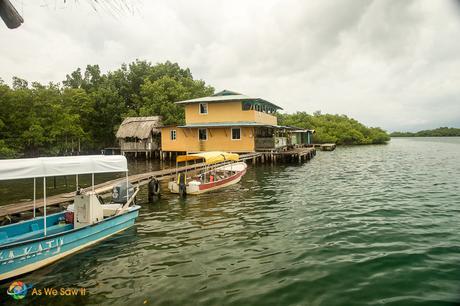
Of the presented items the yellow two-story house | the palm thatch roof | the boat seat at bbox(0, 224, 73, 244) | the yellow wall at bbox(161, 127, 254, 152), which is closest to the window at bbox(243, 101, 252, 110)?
the yellow two-story house

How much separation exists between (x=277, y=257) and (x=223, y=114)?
26958 mm

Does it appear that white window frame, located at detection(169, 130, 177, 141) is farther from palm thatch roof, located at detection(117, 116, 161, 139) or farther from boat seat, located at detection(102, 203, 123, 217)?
boat seat, located at detection(102, 203, 123, 217)

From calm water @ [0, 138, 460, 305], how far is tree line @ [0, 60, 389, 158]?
3093 centimetres

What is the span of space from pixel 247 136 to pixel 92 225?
2461 centimetres

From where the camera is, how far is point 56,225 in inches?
416

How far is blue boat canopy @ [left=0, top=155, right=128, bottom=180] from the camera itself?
806 cm

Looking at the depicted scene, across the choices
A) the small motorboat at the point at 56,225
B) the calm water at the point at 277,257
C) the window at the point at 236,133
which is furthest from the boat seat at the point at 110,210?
the window at the point at 236,133

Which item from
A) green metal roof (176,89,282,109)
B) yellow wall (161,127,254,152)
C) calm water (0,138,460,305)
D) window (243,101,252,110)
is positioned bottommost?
calm water (0,138,460,305)

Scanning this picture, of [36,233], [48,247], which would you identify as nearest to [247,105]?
[36,233]

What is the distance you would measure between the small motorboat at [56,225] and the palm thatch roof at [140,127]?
97.9 ft

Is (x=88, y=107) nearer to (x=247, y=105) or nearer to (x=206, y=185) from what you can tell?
(x=247, y=105)

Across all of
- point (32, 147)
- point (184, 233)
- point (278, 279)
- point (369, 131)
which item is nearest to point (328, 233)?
point (278, 279)

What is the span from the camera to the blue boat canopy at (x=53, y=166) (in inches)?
317

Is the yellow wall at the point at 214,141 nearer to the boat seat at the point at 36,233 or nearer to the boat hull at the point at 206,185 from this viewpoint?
the boat hull at the point at 206,185
